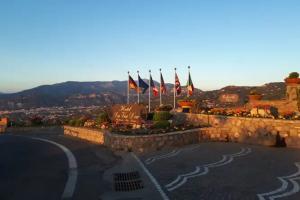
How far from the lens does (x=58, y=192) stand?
461 inches

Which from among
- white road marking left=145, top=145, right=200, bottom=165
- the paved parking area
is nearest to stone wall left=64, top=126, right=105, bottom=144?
white road marking left=145, top=145, right=200, bottom=165

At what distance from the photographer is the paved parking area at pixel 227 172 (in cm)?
1068

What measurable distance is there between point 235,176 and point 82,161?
8.66 metres

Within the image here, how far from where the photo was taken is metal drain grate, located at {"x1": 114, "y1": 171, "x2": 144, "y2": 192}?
12.1 m

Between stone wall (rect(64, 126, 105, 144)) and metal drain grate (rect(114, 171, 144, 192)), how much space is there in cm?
1251

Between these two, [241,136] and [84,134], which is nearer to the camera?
[241,136]

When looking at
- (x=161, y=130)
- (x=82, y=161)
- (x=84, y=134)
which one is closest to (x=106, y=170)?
(x=82, y=161)

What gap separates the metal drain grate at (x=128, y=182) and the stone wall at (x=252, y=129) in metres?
9.26

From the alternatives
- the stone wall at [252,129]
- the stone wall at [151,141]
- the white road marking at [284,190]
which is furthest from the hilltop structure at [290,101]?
the white road marking at [284,190]

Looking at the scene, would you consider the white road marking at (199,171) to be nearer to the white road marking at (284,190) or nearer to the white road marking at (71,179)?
the white road marking at (284,190)

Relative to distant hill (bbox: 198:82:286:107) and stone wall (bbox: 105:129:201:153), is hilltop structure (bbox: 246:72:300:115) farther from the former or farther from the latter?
distant hill (bbox: 198:82:286:107)

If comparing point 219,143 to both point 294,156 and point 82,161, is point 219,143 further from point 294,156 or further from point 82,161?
point 82,161

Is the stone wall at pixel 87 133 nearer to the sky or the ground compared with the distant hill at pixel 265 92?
nearer to the ground

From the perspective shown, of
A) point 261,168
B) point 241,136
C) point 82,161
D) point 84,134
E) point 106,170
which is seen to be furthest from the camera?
point 84,134
